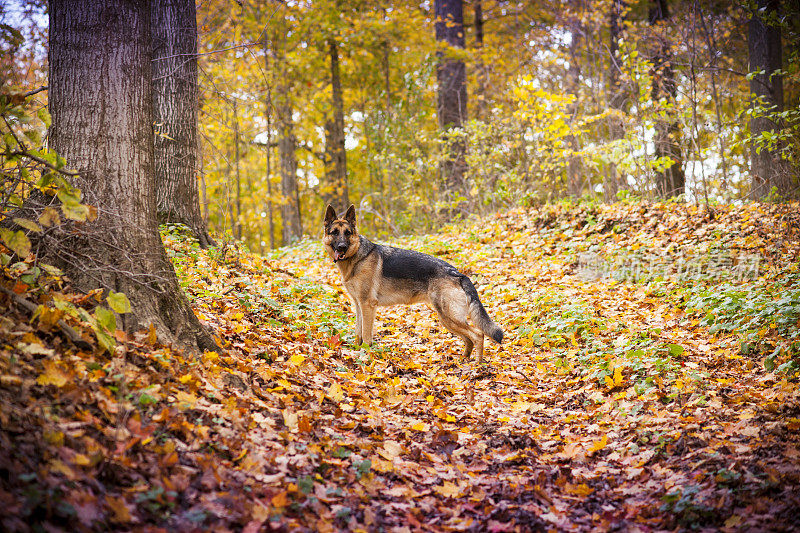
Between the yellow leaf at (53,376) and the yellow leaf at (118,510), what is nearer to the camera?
the yellow leaf at (118,510)

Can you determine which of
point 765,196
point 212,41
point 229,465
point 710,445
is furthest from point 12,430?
point 765,196

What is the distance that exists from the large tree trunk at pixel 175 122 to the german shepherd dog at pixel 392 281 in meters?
3.17

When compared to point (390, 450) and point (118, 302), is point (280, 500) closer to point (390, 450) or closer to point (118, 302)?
point (390, 450)

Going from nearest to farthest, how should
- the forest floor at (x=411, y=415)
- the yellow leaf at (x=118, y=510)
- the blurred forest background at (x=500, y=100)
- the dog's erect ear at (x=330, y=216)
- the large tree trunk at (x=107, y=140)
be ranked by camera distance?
the yellow leaf at (x=118, y=510) < the forest floor at (x=411, y=415) < the large tree trunk at (x=107, y=140) < the dog's erect ear at (x=330, y=216) < the blurred forest background at (x=500, y=100)

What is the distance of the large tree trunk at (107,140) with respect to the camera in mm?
4102

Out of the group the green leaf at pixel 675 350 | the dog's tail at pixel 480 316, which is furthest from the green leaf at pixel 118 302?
Answer: the green leaf at pixel 675 350

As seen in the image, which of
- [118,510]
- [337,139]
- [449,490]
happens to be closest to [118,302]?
[118,510]

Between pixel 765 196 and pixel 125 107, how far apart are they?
36.7 feet

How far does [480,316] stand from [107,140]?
4.78 meters

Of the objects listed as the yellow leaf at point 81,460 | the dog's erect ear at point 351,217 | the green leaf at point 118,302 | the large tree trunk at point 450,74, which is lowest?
the yellow leaf at point 81,460

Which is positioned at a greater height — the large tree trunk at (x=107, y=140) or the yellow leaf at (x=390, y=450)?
the large tree trunk at (x=107, y=140)

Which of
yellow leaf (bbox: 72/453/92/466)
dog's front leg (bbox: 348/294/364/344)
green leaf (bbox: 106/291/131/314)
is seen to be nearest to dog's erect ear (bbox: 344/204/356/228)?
dog's front leg (bbox: 348/294/364/344)

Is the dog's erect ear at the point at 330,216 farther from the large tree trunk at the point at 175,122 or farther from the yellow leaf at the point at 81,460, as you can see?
the yellow leaf at the point at 81,460

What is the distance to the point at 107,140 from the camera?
424 centimetres
